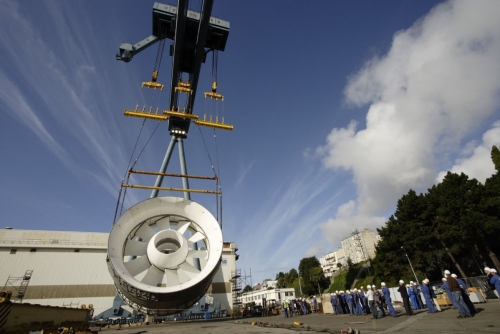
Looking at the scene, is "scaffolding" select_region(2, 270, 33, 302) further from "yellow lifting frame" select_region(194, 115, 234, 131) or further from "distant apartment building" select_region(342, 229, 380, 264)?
"distant apartment building" select_region(342, 229, 380, 264)

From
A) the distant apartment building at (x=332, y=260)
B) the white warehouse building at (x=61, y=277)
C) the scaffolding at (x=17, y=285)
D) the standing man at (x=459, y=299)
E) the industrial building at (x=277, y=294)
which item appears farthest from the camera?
the distant apartment building at (x=332, y=260)

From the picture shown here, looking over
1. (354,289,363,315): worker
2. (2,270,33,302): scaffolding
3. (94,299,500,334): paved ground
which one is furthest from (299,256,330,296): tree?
(94,299,500,334): paved ground

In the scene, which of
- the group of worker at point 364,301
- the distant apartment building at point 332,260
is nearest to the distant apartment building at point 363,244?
the distant apartment building at point 332,260

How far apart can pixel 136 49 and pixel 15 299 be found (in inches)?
1213

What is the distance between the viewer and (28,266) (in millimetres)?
30109

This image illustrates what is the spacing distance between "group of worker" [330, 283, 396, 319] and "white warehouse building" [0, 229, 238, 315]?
16.2 m

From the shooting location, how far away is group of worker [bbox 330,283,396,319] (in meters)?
11.8

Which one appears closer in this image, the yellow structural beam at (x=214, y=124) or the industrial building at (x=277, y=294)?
the yellow structural beam at (x=214, y=124)

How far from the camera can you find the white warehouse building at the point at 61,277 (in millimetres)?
29016

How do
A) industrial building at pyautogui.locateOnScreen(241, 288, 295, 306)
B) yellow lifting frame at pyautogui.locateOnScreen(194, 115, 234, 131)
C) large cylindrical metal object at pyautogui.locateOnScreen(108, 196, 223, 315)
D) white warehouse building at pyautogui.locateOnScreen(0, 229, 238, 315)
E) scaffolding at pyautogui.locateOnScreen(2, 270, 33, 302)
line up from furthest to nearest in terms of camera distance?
industrial building at pyautogui.locateOnScreen(241, 288, 295, 306), white warehouse building at pyautogui.locateOnScreen(0, 229, 238, 315), scaffolding at pyautogui.locateOnScreen(2, 270, 33, 302), yellow lifting frame at pyautogui.locateOnScreen(194, 115, 234, 131), large cylindrical metal object at pyautogui.locateOnScreen(108, 196, 223, 315)

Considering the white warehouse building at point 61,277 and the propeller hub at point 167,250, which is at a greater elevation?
the white warehouse building at point 61,277

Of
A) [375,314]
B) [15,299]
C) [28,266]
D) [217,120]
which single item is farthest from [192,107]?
[15,299]

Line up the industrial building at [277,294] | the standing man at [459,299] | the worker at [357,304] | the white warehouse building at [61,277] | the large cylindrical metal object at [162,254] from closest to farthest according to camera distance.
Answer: the standing man at [459,299] < the large cylindrical metal object at [162,254] < the worker at [357,304] < the white warehouse building at [61,277] < the industrial building at [277,294]

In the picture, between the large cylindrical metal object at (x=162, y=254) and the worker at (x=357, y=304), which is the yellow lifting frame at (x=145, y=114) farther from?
the worker at (x=357, y=304)
